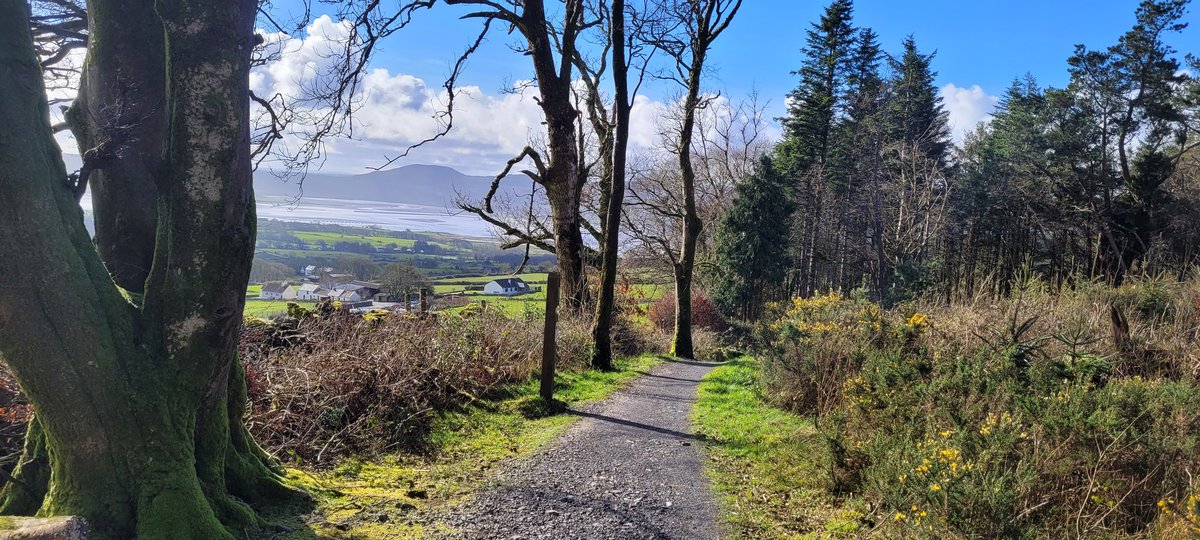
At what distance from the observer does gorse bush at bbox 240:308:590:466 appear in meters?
6.01

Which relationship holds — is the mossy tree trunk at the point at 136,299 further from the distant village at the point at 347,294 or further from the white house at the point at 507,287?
the white house at the point at 507,287

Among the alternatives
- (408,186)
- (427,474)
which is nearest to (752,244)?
(408,186)

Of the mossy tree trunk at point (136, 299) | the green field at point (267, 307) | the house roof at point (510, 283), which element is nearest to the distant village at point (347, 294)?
the green field at point (267, 307)

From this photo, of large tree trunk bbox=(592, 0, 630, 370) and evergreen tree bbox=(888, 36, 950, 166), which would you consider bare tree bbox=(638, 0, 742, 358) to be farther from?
evergreen tree bbox=(888, 36, 950, 166)

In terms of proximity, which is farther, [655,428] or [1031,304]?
[1031,304]

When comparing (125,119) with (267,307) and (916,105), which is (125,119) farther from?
Answer: (916,105)

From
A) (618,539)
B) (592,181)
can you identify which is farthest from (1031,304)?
(592,181)

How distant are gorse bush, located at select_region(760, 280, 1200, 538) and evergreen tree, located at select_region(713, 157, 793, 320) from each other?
923 inches

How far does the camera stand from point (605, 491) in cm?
534

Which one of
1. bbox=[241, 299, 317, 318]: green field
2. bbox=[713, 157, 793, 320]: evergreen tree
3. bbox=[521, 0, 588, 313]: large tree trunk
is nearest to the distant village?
bbox=[241, 299, 317, 318]: green field

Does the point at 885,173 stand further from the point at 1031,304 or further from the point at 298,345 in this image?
the point at 298,345

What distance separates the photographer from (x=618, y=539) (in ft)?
14.4

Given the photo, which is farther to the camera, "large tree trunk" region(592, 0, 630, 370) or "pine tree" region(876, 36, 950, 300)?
"pine tree" region(876, 36, 950, 300)

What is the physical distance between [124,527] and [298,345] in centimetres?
461
